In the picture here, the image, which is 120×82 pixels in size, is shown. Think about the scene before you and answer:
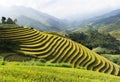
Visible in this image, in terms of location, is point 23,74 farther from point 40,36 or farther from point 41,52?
point 40,36

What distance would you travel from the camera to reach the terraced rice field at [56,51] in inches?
2694

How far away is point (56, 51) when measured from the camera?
75250 mm

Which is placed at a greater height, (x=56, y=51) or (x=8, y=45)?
(x=8, y=45)

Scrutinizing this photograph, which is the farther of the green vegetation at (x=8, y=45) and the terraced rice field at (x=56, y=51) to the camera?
the green vegetation at (x=8, y=45)

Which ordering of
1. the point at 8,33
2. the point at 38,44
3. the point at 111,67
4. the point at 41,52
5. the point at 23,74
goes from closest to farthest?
the point at 23,74
the point at 111,67
the point at 41,52
the point at 38,44
the point at 8,33

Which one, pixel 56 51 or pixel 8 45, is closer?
pixel 56 51

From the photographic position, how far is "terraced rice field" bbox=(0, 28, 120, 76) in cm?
6844

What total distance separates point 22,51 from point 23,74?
2495 inches

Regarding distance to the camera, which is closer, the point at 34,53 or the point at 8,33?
the point at 34,53

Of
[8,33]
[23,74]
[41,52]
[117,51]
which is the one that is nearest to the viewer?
[23,74]

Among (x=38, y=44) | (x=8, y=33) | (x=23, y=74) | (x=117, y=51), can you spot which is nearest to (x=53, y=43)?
(x=38, y=44)

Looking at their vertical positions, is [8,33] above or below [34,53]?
above

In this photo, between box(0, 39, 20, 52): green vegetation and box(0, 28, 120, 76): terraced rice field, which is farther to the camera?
box(0, 39, 20, 52): green vegetation

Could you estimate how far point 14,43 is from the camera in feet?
253
